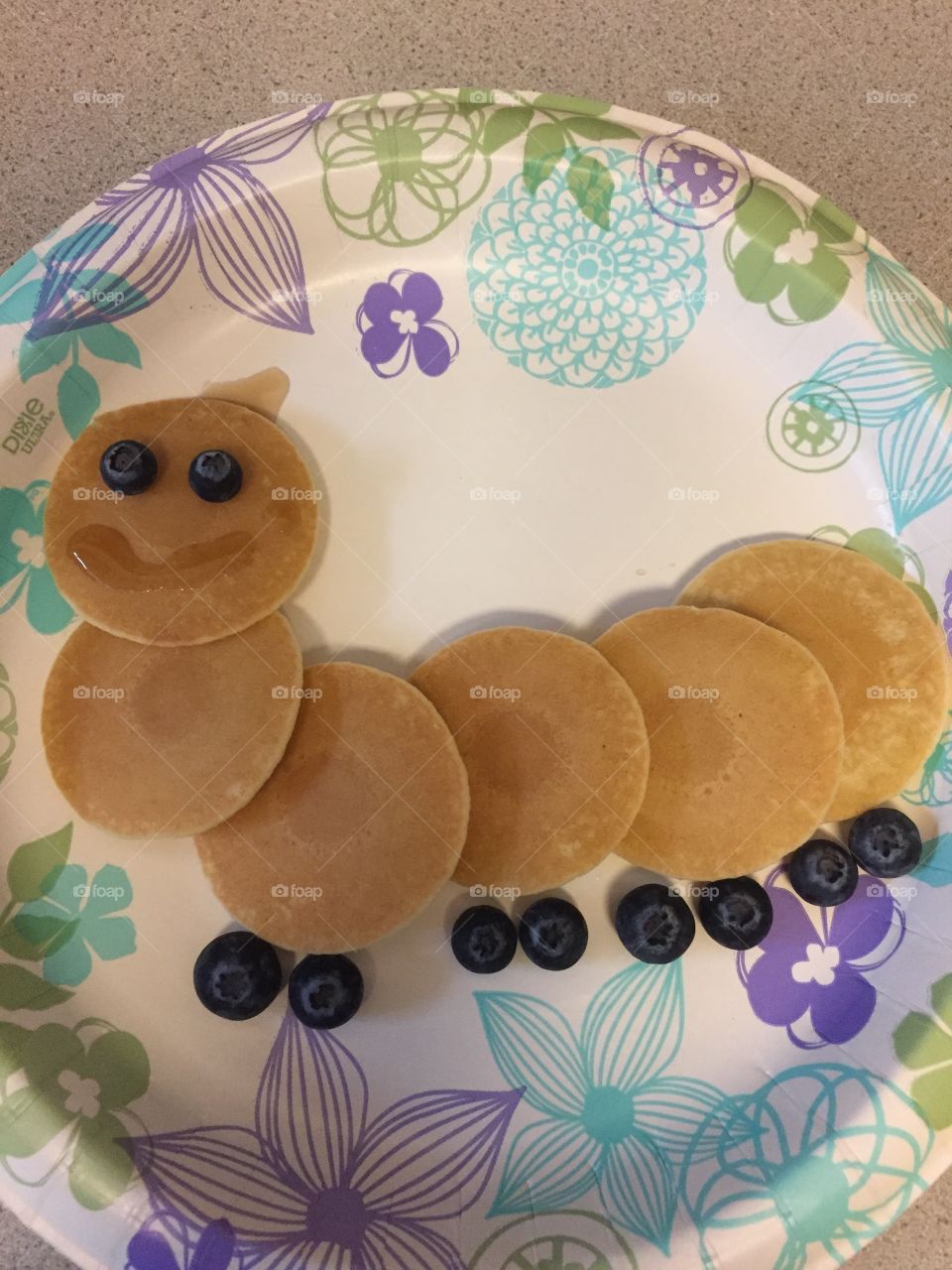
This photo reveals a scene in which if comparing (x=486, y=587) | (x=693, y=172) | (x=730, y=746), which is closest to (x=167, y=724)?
(x=486, y=587)

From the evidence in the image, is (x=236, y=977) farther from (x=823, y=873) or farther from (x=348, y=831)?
(x=823, y=873)

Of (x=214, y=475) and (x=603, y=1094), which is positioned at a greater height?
(x=214, y=475)

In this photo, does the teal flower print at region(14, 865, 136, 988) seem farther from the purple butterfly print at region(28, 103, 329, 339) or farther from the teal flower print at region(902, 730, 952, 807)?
the teal flower print at region(902, 730, 952, 807)

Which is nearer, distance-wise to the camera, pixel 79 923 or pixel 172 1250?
pixel 172 1250

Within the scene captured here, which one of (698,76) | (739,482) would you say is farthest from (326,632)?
(698,76)

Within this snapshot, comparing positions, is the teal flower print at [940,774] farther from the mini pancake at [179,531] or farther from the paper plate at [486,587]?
the mini pancake at [179,531]

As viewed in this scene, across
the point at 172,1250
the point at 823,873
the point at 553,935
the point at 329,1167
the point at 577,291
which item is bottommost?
the point at 172,1250

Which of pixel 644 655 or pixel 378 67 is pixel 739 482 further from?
pixel 378 67

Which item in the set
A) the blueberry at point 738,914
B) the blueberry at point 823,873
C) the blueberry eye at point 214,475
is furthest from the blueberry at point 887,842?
the blueberry eye at point 214,475
